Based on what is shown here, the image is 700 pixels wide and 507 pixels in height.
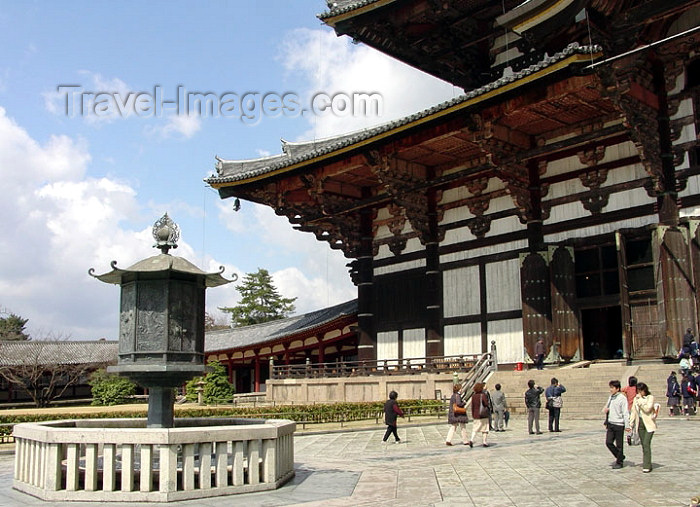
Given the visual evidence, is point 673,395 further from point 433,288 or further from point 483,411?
point 433,288

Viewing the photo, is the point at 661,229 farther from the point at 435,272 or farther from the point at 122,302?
the point at 122,302

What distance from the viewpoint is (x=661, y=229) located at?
65.6 ft

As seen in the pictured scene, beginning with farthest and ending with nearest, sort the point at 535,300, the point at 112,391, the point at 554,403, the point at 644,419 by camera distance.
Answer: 1. the point at 112,391
2. the point at 535,300
3. the point at 554,403
4. the point at 644,419

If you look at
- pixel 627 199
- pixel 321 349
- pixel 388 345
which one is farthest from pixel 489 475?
pixel 321 349

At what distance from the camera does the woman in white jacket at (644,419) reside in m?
10.2

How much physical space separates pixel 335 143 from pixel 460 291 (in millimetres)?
7968

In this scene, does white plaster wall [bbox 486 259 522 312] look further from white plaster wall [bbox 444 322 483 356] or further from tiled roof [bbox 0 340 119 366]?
tiled roof [bbox 0 340 119 366]

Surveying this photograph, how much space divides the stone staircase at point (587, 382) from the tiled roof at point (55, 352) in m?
36.0

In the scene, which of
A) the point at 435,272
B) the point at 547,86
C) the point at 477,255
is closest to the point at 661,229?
the point at 547,86

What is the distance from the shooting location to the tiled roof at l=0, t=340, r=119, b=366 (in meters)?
49.8

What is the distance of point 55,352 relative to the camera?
5166cm

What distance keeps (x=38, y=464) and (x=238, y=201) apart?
68.0 feet

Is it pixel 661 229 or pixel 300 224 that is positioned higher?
pixel 300 224

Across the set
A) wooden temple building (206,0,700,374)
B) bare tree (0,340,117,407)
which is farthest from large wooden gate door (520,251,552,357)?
bare tree (0,340,117,407)
